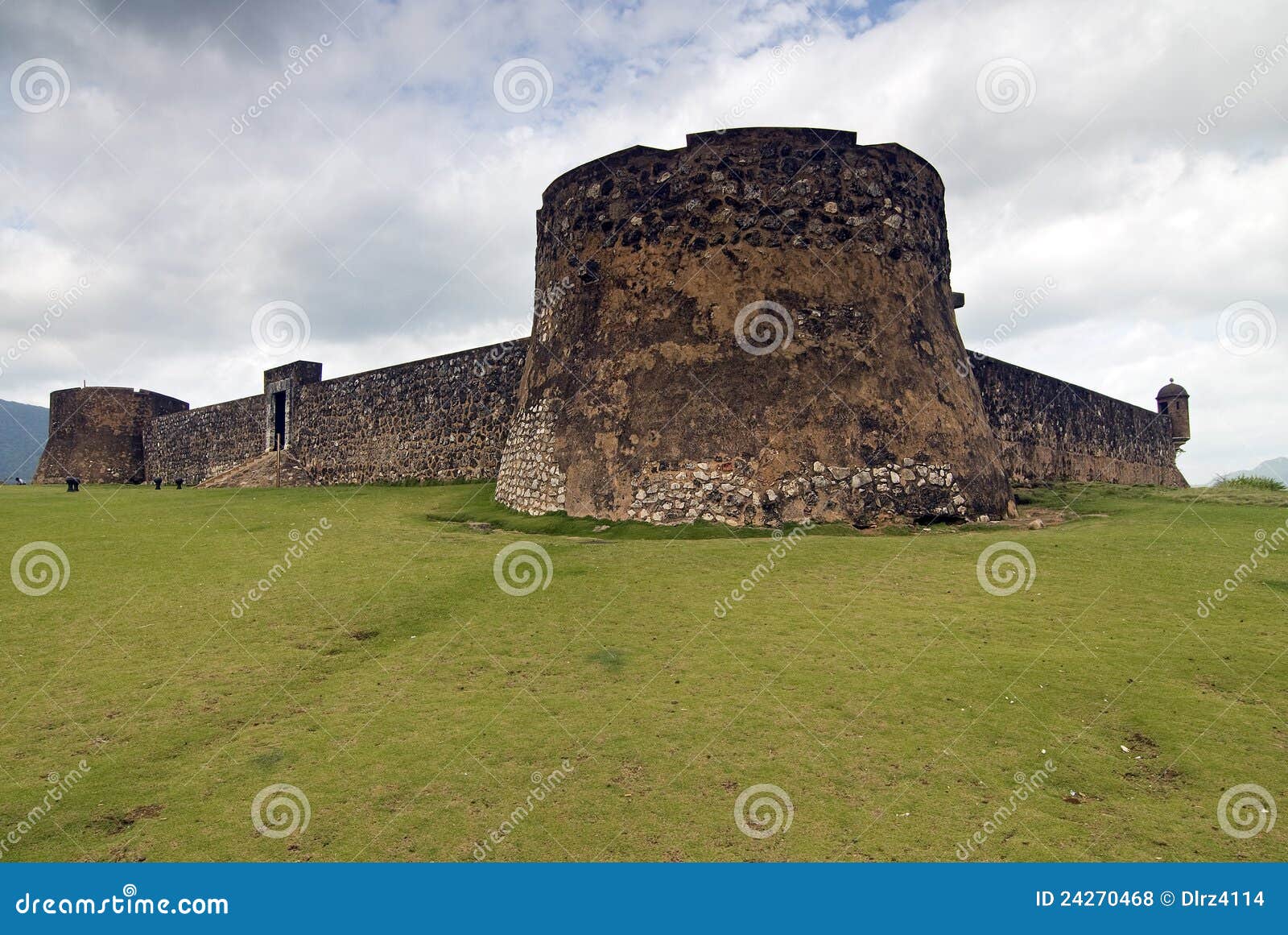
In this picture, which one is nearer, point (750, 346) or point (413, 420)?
point (750, 346)

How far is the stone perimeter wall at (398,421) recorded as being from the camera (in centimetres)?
1836

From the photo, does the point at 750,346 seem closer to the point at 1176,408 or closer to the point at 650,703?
the point at 650,703

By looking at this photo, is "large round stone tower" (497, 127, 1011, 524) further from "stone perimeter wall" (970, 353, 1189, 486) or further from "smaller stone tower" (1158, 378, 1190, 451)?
"smaller stone tower" (1158, 378, 1190, 451)

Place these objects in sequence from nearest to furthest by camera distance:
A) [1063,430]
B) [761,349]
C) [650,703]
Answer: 1. [650,703]
2. [761,349]
3. [1063,430]

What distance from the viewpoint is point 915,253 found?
1338cm

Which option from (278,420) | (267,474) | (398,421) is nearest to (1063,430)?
(398,421)

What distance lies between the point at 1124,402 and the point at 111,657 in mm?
28003

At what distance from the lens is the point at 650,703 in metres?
5.82

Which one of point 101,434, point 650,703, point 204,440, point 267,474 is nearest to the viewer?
point 650,703

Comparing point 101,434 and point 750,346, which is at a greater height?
point 101,434

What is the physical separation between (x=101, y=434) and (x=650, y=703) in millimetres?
36040

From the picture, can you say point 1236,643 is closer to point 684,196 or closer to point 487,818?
point 487,818

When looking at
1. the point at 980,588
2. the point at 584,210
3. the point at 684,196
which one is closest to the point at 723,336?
the point at 684,196

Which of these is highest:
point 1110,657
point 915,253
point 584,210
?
point 584,210
